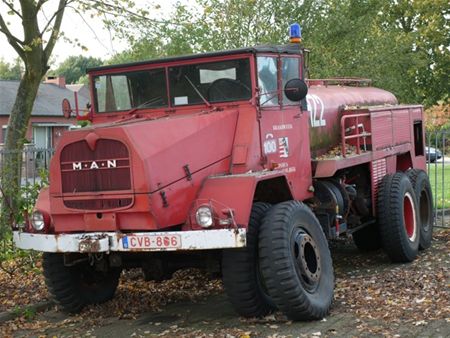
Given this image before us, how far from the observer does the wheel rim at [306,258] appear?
20.7 ft

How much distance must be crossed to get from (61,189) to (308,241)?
91.2 inches

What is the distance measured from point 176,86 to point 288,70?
4.11 ft

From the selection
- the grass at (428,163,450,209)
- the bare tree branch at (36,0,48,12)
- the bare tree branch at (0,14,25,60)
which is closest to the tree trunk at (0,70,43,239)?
the bare tree branch at (0,14,25,60)

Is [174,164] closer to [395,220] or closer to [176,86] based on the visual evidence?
[176,86]

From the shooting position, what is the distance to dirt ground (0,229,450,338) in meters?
5.93

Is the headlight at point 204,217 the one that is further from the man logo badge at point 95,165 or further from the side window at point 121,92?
the side window at point 121,92

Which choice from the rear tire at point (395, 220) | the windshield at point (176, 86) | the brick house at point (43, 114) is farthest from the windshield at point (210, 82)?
the brick house at point (43, 114)

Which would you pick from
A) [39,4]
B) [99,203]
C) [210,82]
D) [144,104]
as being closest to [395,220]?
[210,82]

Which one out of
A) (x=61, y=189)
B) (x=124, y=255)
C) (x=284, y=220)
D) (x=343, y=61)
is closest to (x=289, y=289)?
(x=284, y=220)

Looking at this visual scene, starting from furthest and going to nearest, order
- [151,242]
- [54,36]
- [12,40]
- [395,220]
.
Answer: [54,36] → [12,40] → [395,220] → [151,242]

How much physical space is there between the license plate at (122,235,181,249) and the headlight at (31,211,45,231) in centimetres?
107

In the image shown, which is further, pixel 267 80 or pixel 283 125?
pixel 283 125

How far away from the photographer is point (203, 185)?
627 cm

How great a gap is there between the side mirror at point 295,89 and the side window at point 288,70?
0.44m
